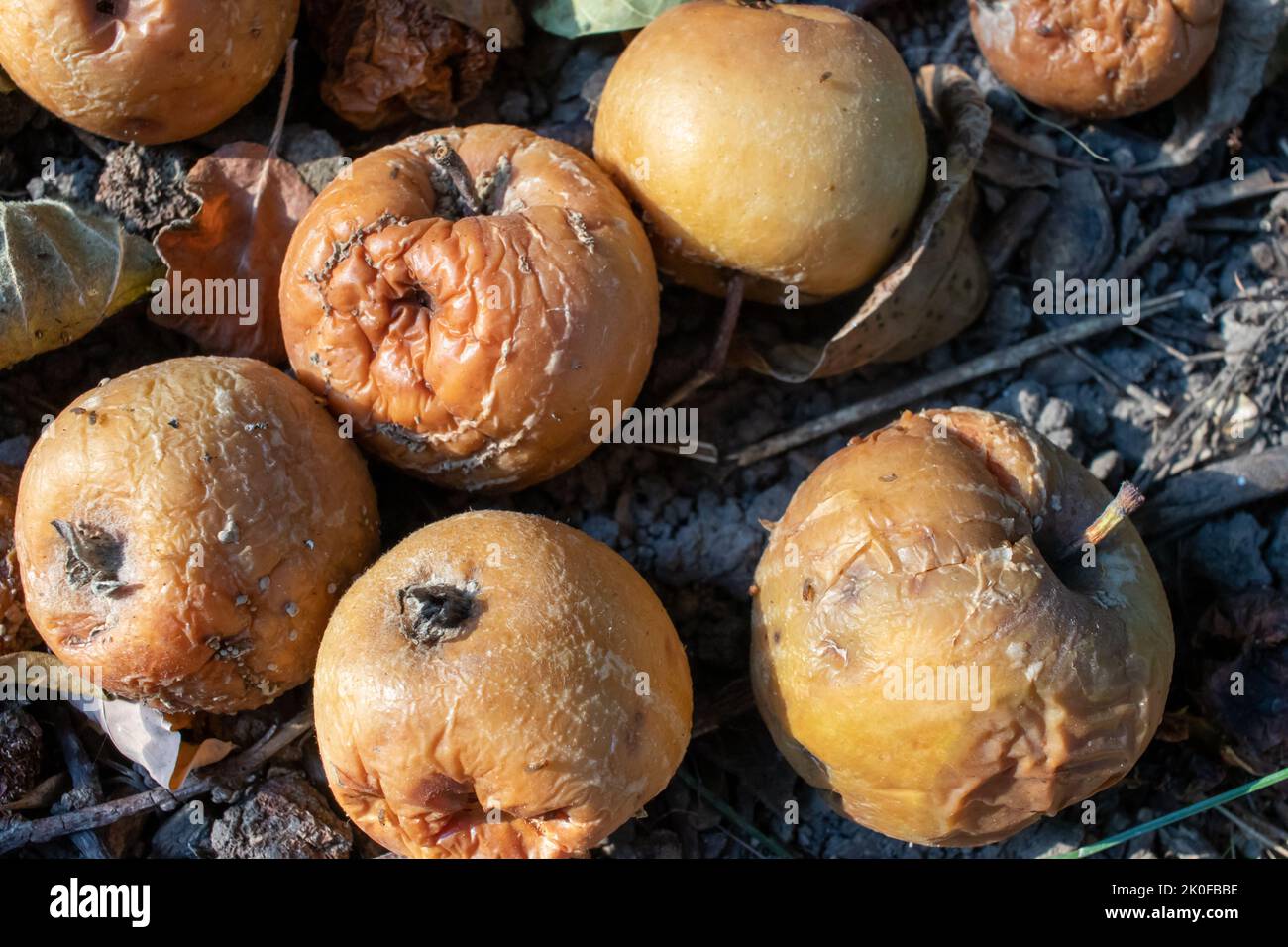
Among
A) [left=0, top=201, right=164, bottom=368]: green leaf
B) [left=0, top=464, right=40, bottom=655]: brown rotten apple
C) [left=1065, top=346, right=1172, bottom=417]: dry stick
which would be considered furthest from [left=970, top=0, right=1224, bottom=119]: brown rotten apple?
[left=0, top=464, right=40, bottom=655]: brown rotten apple

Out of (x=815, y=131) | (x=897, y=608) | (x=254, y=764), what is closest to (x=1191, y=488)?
(x=897, y=608)

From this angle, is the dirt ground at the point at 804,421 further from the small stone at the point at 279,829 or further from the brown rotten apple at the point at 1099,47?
the brown rotten apple at the point at 1099,47

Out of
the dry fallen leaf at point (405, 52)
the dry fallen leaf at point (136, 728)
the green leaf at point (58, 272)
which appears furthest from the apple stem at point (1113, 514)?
the green leaf at point (58, 272)

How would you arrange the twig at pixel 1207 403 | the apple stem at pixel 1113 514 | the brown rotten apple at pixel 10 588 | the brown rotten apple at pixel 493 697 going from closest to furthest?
the brown rotten apple at pixel 493 697 < the apple stem at pixel 1113 514 < the brown rotten apple at pixel 10 588 < the twig at pixel 1207 403

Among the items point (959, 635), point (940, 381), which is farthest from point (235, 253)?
point (959, 635)

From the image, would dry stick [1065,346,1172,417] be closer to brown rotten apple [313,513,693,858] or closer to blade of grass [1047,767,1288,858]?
blade of grass [1047,767,1288,858]

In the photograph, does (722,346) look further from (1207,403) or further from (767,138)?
(1207,403)

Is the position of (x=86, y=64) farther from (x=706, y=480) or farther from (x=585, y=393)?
(x=706, y=480)
